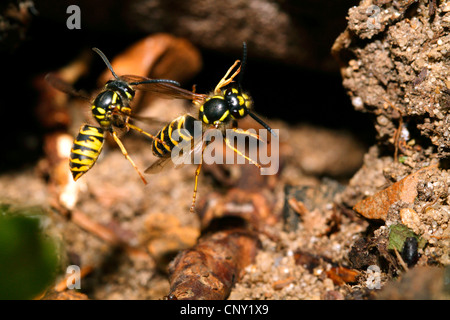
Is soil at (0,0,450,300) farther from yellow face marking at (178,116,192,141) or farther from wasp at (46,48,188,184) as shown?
wasp at (46,48,188,184)

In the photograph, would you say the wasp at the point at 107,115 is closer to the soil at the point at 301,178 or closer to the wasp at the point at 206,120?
the wasp at the point at 206,120

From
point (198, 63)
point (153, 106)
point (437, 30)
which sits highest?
point (198, 63)

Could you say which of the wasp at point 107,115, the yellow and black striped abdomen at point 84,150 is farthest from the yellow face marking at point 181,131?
the yellow and black striped abdomen at point 84,150

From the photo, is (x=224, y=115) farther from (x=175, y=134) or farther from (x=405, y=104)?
(x=405, y=104)

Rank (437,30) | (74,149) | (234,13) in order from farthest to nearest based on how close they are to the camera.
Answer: (234,13) < (74,149) < (437,30)

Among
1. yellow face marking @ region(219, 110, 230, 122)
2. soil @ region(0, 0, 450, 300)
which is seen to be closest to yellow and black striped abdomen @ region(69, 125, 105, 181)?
soil @ region(0, 0, 450, 300)
